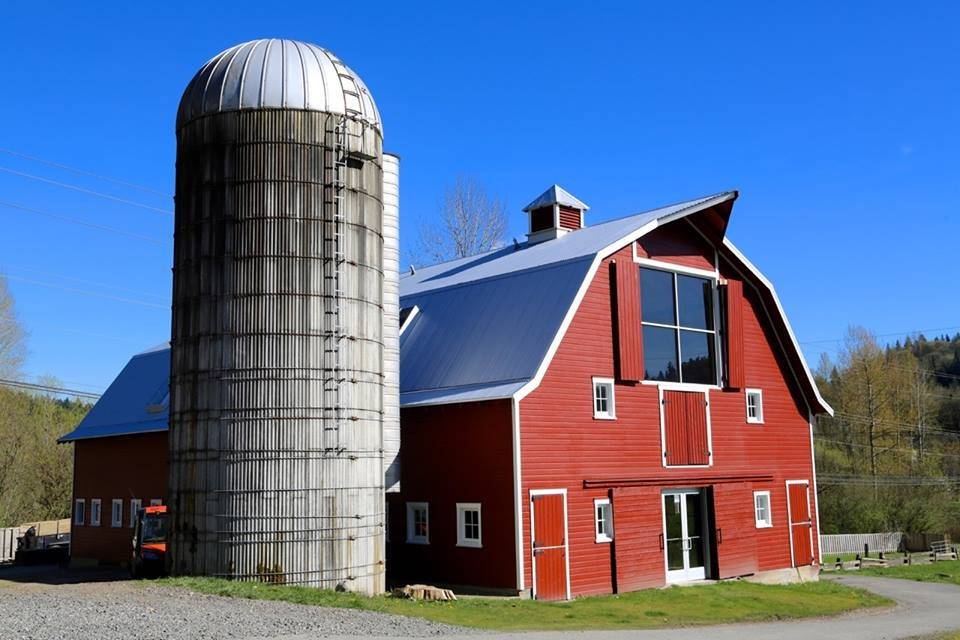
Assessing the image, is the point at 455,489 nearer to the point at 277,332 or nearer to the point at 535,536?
the point at 535,536

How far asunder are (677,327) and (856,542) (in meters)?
24.5

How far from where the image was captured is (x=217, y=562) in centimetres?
1811

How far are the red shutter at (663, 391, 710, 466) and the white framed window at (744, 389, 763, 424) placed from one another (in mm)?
2322

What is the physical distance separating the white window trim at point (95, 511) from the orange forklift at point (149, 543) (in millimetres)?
10001

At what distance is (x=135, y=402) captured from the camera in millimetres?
33531

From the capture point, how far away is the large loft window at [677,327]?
24.5 meters

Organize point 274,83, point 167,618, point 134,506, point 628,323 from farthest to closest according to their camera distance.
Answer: point 134,506 → point 628,323 → point 274,83 → point 167,618

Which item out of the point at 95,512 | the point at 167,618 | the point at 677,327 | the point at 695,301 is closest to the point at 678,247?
the point at 695,301

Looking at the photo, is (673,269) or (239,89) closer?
(239,89)

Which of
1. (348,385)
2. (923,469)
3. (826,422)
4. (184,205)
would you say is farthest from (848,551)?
(184,205)

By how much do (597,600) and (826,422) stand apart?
1984 inches

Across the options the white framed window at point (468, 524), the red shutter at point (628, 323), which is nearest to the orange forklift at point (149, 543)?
the white framed window at point (468, 524)

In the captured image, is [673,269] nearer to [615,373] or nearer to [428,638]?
[615,373]

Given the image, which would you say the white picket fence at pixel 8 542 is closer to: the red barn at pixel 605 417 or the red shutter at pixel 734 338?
the red barn at pixel 605 417
